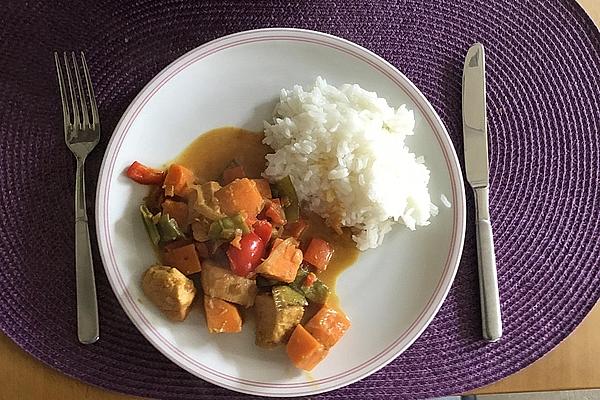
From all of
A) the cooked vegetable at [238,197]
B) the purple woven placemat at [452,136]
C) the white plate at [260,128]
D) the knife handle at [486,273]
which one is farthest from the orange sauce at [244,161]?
the knife handle at [486,273]

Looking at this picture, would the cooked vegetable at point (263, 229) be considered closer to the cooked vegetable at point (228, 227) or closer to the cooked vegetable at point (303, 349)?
the cooked vegetable at point (228, 227)

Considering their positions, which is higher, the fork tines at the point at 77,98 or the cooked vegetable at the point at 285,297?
the fork tines at the point at 77,98

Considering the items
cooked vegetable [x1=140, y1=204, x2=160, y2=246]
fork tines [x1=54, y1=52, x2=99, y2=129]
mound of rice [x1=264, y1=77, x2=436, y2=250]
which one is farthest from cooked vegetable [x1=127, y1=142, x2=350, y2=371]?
fork tines [x1=54, y1=52, x2=99, y2=129]

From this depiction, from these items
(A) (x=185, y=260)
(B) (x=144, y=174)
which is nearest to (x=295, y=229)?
(A) (x=185, y=260)

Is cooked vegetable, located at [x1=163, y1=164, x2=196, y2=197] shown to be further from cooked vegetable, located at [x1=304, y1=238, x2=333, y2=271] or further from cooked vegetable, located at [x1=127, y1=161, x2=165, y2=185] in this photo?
cooked vegetable, located at [x1=304, y1=238, x2=333, y2=271]

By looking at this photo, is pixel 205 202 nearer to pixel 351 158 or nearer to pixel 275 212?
pixel 275 212

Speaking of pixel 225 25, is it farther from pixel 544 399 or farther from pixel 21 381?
pixel 544 399
